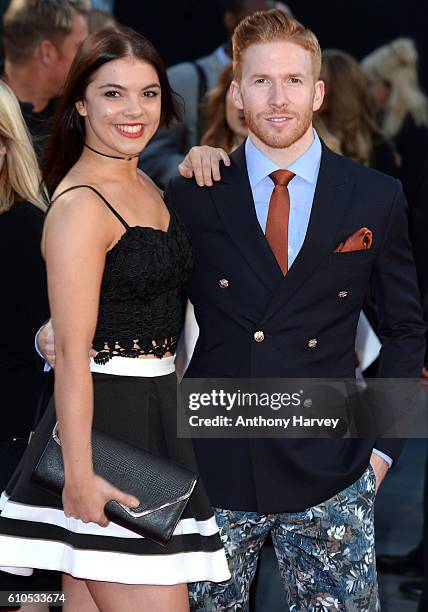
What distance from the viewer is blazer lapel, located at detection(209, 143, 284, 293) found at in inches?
135

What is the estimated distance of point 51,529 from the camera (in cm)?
318

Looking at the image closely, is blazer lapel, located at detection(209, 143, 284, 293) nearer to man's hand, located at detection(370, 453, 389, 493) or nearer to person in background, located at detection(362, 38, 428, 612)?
man's hand, located at detection(370, 453, 389, 493)

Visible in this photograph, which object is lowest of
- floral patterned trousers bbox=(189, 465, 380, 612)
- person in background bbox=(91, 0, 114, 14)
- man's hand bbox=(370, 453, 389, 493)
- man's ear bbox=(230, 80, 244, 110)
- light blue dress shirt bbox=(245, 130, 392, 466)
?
floral patterned trousers bbox=(189, 465, 380, 612)

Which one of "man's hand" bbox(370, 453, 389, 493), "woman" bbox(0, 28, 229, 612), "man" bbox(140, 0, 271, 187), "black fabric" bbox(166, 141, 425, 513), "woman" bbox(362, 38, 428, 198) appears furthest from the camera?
"woman" bbox(362, 38, 428, 198)

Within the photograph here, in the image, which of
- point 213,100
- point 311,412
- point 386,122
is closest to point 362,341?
point 213,100

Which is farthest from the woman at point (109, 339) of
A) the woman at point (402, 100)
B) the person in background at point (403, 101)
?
the woman at point (402, 100)

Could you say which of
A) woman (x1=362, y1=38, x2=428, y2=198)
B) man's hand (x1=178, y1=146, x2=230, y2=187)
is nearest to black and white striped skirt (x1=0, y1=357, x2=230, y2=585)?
man's hand (x1=178, y1=146, x2=230, y2=187)

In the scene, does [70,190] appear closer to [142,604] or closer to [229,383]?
[229,383]

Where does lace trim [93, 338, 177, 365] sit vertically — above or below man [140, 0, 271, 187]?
below

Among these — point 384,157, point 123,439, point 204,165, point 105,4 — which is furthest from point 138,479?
point 105,4

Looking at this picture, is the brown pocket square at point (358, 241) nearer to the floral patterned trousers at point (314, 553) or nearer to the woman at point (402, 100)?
the floral patterned trousers at point (314, 553)

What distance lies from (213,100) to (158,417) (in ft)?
8.59

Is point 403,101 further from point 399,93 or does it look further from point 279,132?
point 279,132

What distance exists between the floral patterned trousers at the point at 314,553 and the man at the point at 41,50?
2.97 m
